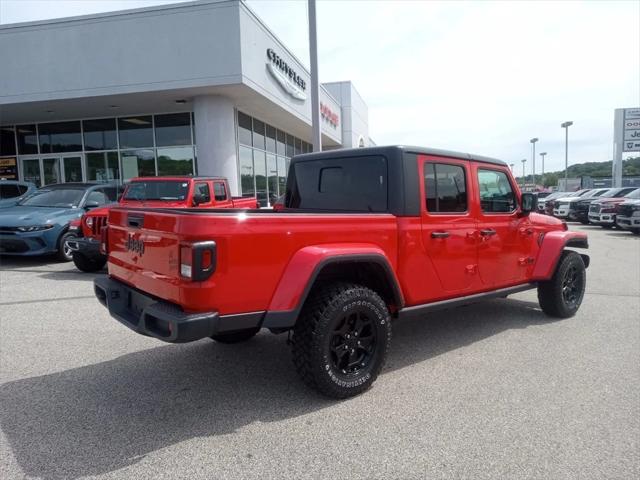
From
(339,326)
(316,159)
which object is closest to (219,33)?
(316,159)

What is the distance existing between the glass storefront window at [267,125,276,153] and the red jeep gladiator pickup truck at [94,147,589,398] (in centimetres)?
1581

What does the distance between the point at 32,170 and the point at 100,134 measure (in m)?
3.33

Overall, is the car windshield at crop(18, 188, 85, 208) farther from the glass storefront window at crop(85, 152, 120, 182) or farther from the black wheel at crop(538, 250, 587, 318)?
the black wheel at crop(538, 250, 587, 318)

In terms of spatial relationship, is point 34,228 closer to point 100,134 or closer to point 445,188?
point 445,188

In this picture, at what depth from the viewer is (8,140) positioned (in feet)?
59.2

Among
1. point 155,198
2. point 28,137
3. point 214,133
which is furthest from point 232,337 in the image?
point 28,137

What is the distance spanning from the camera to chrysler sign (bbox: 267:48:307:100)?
51.3 ft

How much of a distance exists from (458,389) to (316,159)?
242cm

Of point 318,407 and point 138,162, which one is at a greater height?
point 138,162

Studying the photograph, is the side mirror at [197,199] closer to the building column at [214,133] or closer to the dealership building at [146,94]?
the dealership building at [146,94]

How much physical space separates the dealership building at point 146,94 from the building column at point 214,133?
0.03 meters

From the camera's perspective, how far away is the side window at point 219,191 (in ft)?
31.4

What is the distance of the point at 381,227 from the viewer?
3.57m

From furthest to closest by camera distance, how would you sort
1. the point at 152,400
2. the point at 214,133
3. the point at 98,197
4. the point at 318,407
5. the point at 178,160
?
the point at 178,160
the point at 214,133
the point at 98,197
the point at 152,400
the point at 318,407
